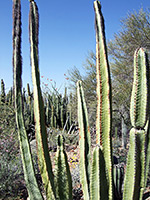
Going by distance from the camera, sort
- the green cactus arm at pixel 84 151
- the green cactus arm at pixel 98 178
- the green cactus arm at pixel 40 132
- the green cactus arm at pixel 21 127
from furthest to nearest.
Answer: the green cactus arm at pixel 84 151, the green cactus arm at pixel 21 127, the green cactus arm at pixel 40 132, the green cactus arm at pixel 98 178

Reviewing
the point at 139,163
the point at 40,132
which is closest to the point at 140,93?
the point at 139,163

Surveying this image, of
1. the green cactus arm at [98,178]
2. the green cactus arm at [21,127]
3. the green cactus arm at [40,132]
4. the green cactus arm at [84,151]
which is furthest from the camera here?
the green cactus arm at [84,151]

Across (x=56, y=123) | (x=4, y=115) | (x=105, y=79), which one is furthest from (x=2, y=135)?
(x=56, y=123)

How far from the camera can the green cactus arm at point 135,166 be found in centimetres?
212

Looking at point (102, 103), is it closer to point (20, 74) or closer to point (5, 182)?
point (20, 74)

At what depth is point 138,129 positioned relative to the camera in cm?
213

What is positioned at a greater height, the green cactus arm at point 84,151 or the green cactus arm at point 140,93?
the green cactus arm at point 140,93

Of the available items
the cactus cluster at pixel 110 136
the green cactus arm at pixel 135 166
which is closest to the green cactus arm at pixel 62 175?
the cactus cluster at pixel 110 136

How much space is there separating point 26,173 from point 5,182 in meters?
2.33

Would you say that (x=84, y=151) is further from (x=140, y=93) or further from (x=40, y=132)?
(x=140, y=93)

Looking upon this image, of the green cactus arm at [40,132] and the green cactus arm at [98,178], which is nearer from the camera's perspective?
the green cactus arm at [98,178]

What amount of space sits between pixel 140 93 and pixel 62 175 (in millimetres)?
972

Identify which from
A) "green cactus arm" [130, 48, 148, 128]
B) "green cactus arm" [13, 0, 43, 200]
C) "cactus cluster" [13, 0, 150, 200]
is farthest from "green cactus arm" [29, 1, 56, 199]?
"green cactus arm" [130, 48, 148, 128]

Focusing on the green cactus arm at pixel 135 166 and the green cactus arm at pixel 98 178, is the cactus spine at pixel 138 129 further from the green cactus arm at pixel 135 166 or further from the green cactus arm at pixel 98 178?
the green cactus arm at pixel 98 178
